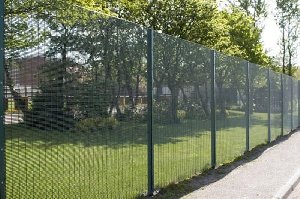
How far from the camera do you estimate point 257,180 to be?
8.35m

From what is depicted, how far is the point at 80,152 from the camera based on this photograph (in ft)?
16.6

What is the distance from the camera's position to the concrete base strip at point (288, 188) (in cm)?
723

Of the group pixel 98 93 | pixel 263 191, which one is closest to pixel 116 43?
pixel 98 93

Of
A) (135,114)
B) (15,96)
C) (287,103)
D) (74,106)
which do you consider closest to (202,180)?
(135,114)

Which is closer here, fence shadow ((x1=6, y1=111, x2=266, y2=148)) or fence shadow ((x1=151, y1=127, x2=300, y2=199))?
fence shadow ((x1=6, y1=111, x2=266, y2=148))

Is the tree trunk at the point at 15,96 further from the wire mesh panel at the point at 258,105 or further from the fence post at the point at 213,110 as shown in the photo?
the wire mesh panel at the point at 258,105

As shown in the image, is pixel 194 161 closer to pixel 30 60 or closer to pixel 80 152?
pixel 80 152

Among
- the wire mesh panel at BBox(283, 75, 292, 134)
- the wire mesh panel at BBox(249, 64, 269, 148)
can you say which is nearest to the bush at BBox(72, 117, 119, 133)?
the wire mesh panel at BBox(249, 64, 269, 148)

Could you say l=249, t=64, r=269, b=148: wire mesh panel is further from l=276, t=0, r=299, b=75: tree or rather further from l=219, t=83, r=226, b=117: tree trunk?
l=276, t=0, r=299, b=75: tree

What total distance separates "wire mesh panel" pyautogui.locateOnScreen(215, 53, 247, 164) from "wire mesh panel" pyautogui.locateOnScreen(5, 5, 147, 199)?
3623mm

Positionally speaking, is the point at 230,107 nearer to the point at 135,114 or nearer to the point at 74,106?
the point at 135,114

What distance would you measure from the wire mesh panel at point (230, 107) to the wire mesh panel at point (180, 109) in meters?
0.71

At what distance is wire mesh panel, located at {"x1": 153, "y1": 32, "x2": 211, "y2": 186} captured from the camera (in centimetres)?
711

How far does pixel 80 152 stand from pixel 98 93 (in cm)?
74
